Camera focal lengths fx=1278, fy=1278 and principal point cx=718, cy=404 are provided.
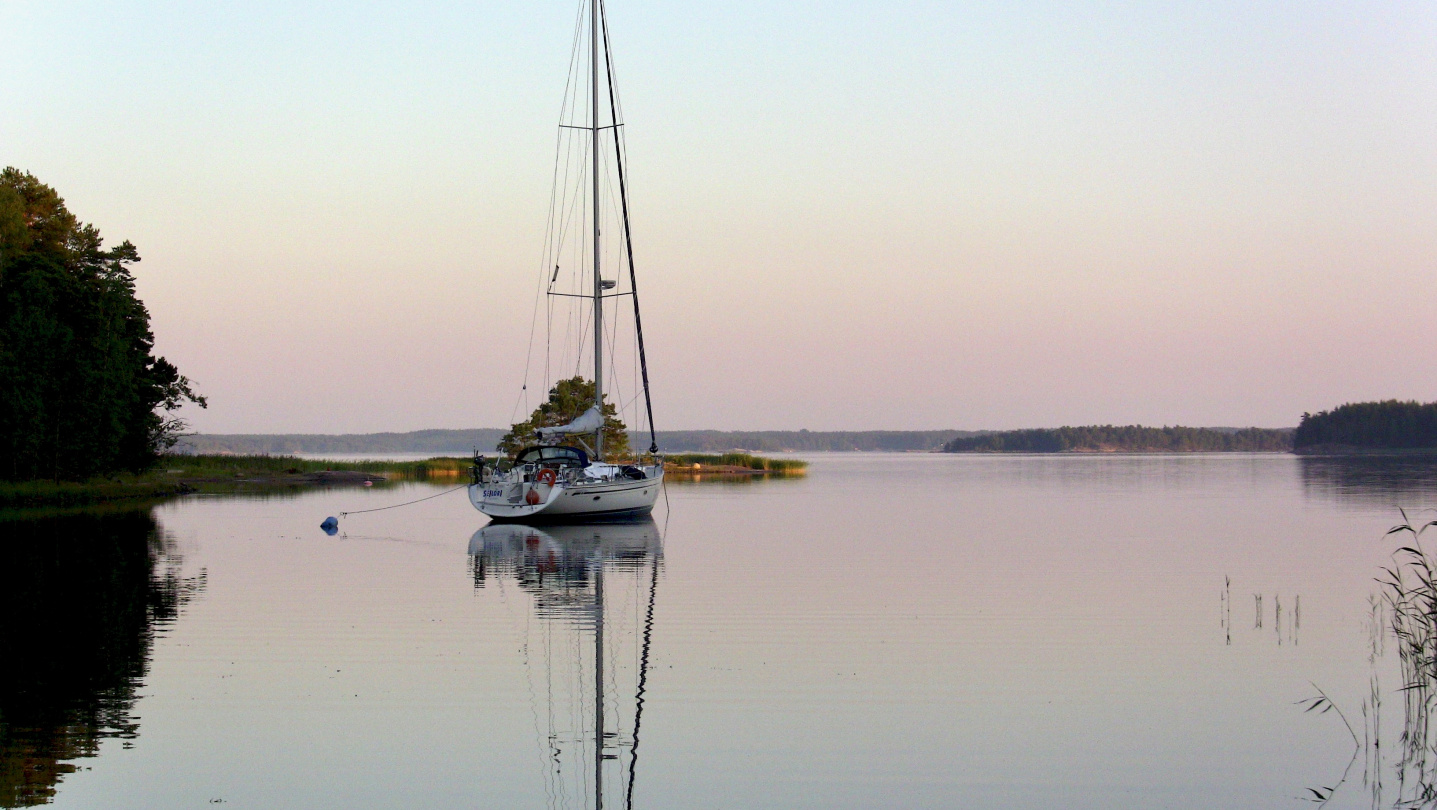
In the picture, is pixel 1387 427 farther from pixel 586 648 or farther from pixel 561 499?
pixel 586 648

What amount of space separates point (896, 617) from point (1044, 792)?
968cm

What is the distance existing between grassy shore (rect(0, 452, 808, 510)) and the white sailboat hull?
18567 millimetres

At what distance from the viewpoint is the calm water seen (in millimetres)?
10531

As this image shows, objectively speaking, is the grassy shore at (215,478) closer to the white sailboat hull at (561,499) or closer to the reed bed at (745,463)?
the white sailboat hull at (561,499)

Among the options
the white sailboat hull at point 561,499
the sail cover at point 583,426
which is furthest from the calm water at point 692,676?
the sail cover at point 583,426

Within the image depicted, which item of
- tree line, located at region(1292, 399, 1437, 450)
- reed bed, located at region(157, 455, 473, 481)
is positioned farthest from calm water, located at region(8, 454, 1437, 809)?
tree line, located at region(1292, 399, 1437, 450)

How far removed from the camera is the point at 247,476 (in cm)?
7875

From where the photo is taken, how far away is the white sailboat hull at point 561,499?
40.6 metres

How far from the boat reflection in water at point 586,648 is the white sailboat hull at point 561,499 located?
5.27 meters

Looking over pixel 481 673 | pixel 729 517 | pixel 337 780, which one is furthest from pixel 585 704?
pixel 729 517

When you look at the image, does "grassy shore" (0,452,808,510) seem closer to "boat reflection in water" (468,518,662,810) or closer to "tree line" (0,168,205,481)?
"tree line" (0,168,205,481)

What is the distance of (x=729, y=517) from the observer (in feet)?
153

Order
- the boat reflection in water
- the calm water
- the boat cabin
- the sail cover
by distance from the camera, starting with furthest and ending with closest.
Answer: the sail cover < the boat cabin < the boat reflection in water < the calm water

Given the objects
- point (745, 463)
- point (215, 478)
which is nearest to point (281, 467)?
point (215, 478)
